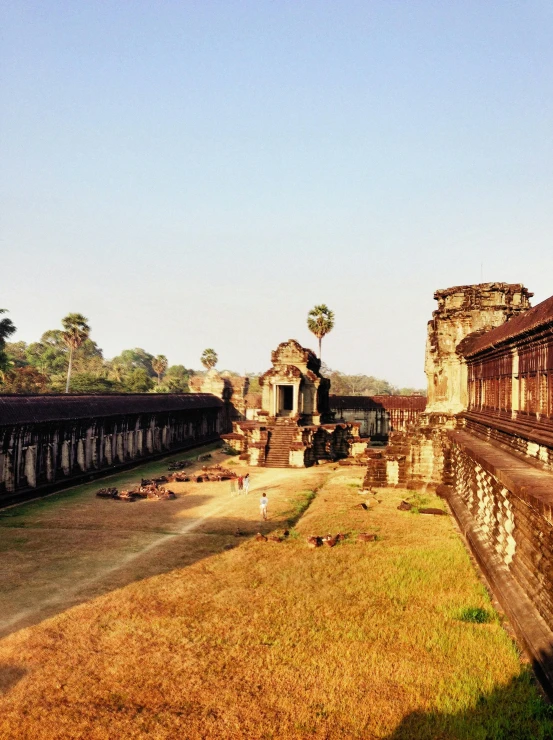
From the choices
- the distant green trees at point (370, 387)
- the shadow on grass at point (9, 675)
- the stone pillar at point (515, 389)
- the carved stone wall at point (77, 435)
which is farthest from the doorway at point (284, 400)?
the distant green trees at point (370, 387)

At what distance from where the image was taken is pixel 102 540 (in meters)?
17.8

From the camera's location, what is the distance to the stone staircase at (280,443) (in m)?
37.5

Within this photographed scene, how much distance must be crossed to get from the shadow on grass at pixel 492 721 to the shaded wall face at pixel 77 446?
20982 mm

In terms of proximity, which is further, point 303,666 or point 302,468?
point 302,468

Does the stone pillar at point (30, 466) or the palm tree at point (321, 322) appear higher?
the palm tree at point (321, 322)

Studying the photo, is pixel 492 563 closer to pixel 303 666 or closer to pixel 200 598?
pixel 303 666

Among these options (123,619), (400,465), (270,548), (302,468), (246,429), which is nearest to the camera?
(123,619)

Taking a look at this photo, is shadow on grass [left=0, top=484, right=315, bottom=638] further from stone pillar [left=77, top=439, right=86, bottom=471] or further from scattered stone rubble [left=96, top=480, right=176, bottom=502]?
stone pillar [left=77, top=439, right=86, bottom=471]

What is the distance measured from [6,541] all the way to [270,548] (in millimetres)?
9208

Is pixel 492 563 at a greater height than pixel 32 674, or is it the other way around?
pixel 492 563

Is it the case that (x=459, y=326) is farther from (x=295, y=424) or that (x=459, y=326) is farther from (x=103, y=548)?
(x=103, y=548)

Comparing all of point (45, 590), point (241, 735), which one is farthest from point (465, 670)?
point (45, 590)

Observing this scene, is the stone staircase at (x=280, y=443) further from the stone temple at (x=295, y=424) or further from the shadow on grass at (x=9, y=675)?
the shadow on grass at (x=9, y=675)

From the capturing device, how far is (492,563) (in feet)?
41.1
